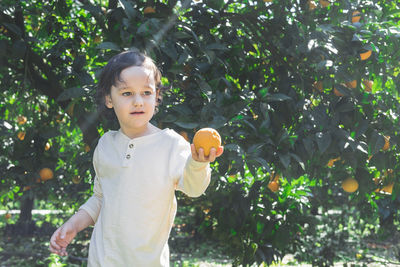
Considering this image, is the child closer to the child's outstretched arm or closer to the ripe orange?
the child's outstretched arm

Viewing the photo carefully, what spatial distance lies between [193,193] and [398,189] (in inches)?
58.7

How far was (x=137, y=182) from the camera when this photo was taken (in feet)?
4.41

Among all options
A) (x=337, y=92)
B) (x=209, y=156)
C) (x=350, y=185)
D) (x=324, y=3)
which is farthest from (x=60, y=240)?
(x=324, y=3)

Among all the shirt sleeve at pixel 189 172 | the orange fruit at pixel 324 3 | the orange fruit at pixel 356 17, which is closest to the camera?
the shirt sleeve at pixel 189 172

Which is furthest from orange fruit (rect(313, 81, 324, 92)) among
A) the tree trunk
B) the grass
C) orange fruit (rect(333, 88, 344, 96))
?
the tree trunk

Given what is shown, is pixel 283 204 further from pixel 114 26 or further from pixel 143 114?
pixel 143 114

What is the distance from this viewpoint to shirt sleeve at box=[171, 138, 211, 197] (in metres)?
1.22

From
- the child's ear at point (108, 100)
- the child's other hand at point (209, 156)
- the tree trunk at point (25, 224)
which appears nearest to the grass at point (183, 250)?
the tree trunk at point (25, 224)

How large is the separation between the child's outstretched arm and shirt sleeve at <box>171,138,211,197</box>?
1.13ft

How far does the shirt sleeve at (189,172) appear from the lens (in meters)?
1.22

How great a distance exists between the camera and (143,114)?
1367 mm

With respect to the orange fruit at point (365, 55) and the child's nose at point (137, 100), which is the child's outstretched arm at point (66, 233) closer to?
the child's nose at point (137, 100)

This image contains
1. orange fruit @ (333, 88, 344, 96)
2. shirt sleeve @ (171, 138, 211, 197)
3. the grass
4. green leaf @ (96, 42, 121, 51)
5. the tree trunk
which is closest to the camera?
shirt sleeve @ (171, 138, 211, 197)

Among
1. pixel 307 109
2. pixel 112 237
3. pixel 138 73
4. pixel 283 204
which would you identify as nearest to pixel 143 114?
pixel 138 73
